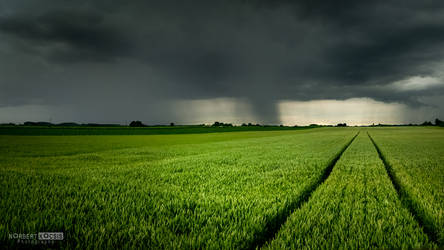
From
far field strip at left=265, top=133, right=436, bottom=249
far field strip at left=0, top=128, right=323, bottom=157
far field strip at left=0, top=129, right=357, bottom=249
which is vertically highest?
far field strip at left=0, top=129, right=357, bottom=249

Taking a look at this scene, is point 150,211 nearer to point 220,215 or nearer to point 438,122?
point 220,215

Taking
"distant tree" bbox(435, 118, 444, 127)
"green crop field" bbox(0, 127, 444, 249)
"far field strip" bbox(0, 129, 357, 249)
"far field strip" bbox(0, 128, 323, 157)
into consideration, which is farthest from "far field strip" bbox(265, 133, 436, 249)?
"distant tree" bbox(435, 118, 444, 127)

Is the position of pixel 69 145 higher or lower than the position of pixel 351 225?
lower

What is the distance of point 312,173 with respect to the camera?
25.9 feet

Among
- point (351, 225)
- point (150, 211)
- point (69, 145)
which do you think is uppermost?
point (150, 211)

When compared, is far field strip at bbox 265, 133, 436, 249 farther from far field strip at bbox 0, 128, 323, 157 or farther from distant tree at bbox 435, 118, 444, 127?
distant tree at bbox 435, 118, 444, 127

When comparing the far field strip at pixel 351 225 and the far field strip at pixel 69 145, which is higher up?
the far field strip at pixel 351 225

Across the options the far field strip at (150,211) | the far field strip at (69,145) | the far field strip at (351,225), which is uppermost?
the far field strip at (150,211)

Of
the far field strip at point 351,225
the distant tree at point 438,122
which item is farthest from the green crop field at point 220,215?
the distant tree at point 438,122

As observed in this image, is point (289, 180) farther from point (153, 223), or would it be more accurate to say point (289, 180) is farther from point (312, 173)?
point (153, 223)

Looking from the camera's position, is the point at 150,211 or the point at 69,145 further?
the point at 69,145

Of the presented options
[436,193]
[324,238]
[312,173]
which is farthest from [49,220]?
[436,193]

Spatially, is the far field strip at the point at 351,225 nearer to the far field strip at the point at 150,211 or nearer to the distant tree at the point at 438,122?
the far field strip at the point at 150,211

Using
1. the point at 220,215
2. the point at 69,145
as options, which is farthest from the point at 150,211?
the point at 69,145
